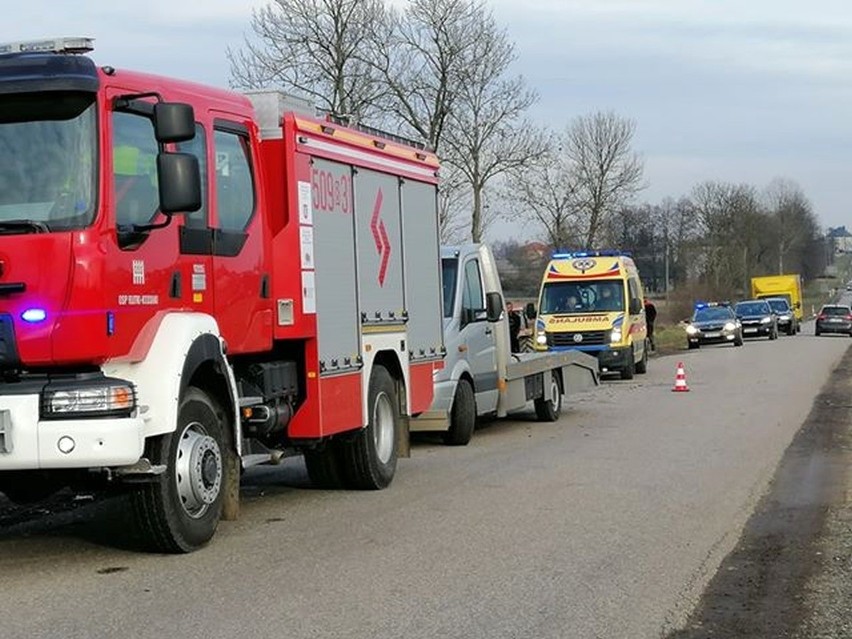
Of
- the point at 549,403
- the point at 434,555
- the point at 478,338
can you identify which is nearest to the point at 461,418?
the point at 478,338

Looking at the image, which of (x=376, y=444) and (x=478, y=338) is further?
(x=478, y=338)

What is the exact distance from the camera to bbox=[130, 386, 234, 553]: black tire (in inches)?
293

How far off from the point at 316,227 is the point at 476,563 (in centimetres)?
310

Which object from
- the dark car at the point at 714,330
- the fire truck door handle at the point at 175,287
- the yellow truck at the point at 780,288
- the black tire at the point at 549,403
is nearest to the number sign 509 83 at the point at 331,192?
the fire truck door handle at the point at 175,287

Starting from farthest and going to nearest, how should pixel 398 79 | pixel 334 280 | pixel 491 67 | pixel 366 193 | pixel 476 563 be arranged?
pixel 491 67 < pixel 398 79 < pixel 366 193 < pixel 334 280 < pixel 476 563

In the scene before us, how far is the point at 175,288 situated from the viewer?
7742 mm

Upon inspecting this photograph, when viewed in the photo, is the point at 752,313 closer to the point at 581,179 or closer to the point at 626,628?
the point at 581,179

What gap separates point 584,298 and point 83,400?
1998cm

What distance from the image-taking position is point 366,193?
34.6 ft

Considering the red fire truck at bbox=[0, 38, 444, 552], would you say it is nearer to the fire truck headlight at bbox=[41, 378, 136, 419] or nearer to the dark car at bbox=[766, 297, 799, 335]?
the fire truck headlight at bbox=[41, 378, 136, 419]

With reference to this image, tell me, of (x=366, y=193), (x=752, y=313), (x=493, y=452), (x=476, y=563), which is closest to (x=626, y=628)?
(x=476, y=563)

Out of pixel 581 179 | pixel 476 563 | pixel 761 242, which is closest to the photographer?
pixel 476 563

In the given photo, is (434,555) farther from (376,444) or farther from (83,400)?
(376,444)

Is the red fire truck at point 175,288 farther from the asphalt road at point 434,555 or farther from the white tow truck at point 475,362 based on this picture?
the white tow truck at point 475,362
